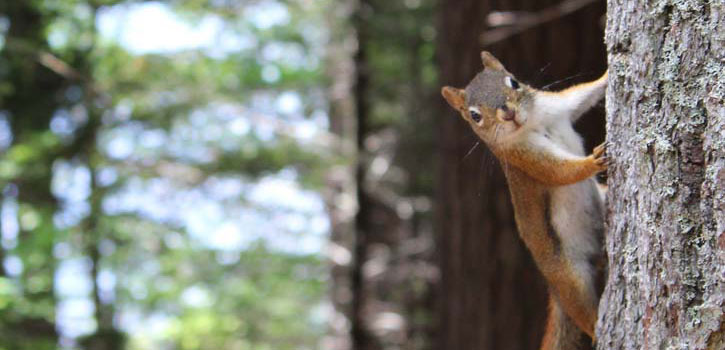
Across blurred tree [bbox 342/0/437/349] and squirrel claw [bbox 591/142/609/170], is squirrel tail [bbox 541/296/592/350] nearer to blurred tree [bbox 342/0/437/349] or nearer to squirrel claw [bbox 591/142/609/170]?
squirrel claw [bbox 591/142/609/170]

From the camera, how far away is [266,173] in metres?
5.54

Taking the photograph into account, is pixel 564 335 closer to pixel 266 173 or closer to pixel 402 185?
pixel 266 173

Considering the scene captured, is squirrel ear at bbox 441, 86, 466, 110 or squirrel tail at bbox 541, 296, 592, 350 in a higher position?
squirrel ear at bbox 441, 86, 466, 110

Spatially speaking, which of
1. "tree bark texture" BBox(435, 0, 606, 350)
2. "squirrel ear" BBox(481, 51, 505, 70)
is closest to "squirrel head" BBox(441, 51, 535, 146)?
"squirrel ear" BBox(481, 51, 505, 70)

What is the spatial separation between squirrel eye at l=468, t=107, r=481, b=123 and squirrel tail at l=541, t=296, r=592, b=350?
577mm

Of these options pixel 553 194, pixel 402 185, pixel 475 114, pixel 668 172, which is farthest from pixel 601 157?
pixel 402 185

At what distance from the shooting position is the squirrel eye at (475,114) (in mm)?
2268

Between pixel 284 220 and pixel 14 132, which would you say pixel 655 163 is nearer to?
pixel 14 132

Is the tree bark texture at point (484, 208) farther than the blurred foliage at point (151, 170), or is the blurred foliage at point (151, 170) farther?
the blurred foliage at point (151, 170)

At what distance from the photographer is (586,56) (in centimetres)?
392

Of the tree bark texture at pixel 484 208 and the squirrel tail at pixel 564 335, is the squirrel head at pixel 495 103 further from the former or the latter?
the tree bark texture at pixel 484 208

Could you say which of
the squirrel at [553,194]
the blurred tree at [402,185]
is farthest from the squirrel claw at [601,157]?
the blurred tree at [402,185]

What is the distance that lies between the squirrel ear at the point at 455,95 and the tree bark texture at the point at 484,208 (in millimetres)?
1599

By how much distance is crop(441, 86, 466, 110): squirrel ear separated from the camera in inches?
92.4
